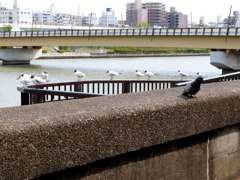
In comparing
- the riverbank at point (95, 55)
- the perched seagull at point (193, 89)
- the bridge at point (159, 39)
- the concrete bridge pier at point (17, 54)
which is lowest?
the riverbank at point (95, 55)

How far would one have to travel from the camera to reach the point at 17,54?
7025 cm

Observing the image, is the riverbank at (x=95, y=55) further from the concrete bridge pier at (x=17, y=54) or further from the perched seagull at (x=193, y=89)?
the perched seagull at (x=193, y=89)

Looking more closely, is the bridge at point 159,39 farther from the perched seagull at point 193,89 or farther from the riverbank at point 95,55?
the perched seagull at point 193,89

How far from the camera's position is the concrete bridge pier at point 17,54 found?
69562mm

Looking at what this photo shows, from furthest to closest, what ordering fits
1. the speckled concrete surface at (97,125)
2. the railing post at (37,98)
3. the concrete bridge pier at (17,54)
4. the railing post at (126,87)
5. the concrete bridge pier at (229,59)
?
the concrete bridge pier at (17,54) < the concrete bridge pier at (229,59) < the railing post at (126,87) < the railing post at (37,98) < the speckled concrete surface at (97,125)

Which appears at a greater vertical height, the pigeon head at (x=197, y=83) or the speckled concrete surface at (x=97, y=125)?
the pigeon head at (x=197, y=83)

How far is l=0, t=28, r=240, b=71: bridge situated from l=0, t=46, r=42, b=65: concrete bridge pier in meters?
5.58

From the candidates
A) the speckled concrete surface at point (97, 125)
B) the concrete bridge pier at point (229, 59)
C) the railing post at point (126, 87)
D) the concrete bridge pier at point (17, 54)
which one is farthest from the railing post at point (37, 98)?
the concrete bridge pier at point (17, 54)

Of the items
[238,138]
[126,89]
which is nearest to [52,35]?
[126,89]

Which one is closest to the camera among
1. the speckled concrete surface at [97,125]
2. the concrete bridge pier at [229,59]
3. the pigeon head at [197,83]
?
the speckled concrete surface at [97,125]

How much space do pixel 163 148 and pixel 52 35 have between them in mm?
55114

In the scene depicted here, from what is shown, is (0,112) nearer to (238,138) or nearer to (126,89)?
(238,138)

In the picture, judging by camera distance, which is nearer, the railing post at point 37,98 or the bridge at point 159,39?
the railing post at point 37,98

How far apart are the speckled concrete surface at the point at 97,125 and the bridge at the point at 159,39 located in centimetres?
4106
